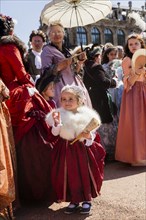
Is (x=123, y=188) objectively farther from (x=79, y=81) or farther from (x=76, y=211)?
(x=79, y=81)

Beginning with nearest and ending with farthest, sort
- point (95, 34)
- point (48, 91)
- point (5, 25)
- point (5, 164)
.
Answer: point (5, 164) → point (5, 25) → point (48, 91) → point (95, 34)

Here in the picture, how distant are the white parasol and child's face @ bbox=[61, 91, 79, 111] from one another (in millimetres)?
1636

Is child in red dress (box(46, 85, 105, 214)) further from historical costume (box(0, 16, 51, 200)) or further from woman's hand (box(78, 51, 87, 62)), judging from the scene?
woman's hand (box(78, 51, 87, 62))

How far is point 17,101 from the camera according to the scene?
288cm

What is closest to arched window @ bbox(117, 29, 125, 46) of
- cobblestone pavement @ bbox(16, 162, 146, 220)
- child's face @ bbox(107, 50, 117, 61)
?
child's face @ bbox(107, 50, 117, 61)

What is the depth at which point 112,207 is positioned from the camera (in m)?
2.87

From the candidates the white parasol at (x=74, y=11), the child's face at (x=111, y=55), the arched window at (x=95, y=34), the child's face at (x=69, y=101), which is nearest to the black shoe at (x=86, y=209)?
the child's face at (x=69, y=101)

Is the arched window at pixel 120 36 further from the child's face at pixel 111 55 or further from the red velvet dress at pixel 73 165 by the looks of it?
the red velvet dress at pixel 73 165

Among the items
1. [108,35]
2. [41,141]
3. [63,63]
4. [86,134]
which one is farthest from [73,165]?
A: [108,35]

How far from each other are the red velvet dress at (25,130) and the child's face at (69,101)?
259 millimetres

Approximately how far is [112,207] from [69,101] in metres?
0.98

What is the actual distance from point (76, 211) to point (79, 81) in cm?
166

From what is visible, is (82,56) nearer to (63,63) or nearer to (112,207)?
(63,63)

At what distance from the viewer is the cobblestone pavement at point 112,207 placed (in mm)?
2711
